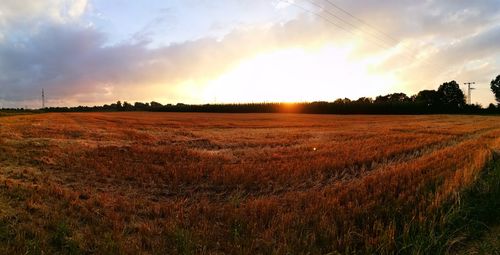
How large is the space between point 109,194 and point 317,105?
107m

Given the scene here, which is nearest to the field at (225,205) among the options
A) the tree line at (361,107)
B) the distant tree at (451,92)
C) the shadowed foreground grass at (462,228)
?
the shadowed foreground grass at (462,228)

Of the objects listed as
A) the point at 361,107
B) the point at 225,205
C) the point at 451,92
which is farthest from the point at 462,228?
the point at 451,92

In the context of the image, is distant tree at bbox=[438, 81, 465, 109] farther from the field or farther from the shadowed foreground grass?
the shadowed foreground grass

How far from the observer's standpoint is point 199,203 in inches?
403

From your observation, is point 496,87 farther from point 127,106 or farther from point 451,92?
point 127,106

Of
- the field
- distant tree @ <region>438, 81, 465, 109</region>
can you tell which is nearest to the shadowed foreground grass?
the field

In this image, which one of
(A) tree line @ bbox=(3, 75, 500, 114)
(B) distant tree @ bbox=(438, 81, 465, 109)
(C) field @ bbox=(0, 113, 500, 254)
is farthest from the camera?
(B) distant tree @ bbox=(438, 81, 465, 109)

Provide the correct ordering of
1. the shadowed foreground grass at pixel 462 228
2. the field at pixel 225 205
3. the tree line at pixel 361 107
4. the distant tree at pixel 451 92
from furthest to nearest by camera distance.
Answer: the distant tree at pixel 451 92
the tree line at pixel 361 107
the field at pixel 225 205
the shadowed foreground grass at pixel 462 228

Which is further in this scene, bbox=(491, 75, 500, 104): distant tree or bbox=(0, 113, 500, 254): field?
bbox=(491, 75, 500, 104): distant tree

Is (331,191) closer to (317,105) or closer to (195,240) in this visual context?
(195,240)

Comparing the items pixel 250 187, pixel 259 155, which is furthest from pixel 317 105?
pixel 250 187

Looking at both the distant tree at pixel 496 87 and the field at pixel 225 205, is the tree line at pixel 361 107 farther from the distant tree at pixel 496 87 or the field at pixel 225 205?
the field at pixel 225 205

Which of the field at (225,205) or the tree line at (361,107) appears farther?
the tree line at (361,107)

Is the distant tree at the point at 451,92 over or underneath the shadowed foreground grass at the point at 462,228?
over
